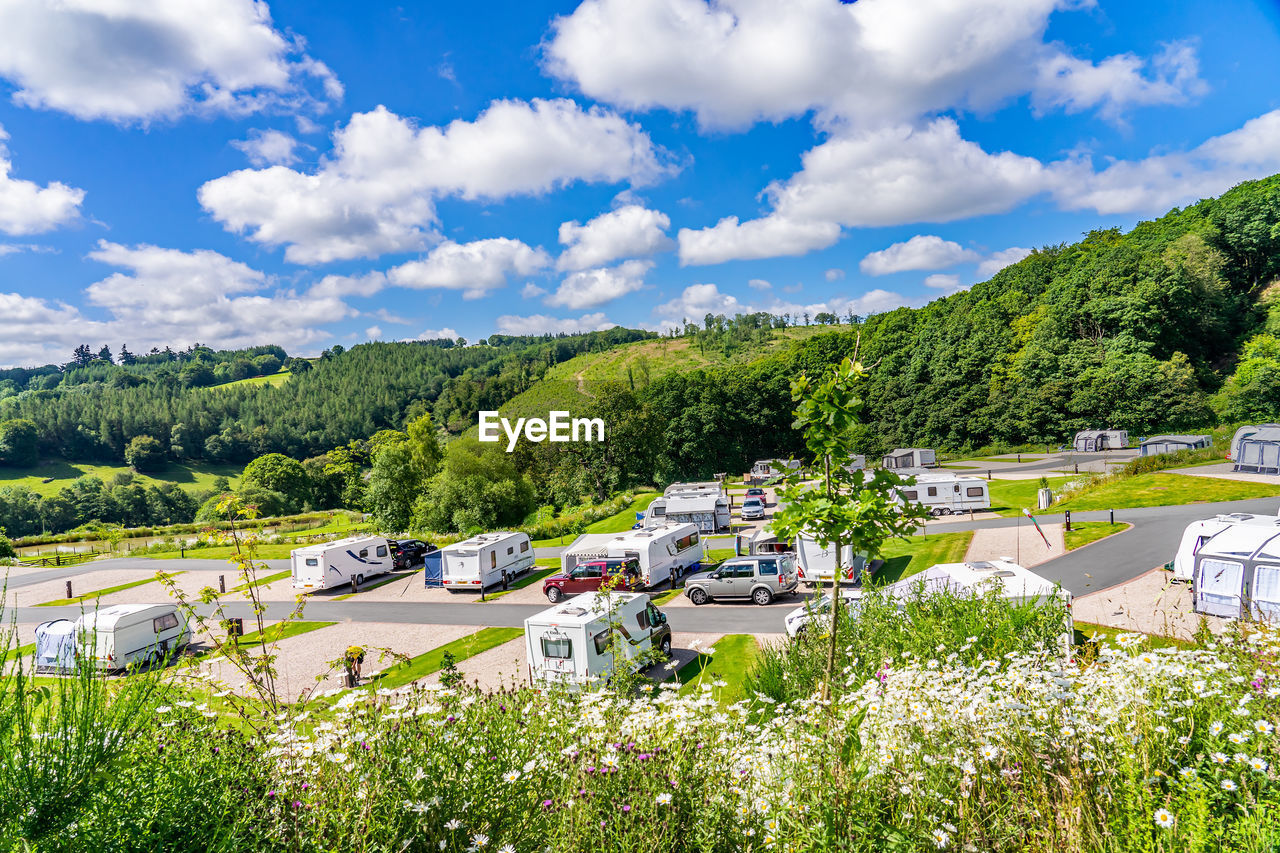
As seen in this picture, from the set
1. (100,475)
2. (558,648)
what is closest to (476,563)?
(558,648)

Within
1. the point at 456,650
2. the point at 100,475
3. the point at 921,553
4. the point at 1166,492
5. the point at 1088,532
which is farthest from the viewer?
the point at 100,475

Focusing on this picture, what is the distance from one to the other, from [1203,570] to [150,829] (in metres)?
19.2

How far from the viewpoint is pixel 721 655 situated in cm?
1498

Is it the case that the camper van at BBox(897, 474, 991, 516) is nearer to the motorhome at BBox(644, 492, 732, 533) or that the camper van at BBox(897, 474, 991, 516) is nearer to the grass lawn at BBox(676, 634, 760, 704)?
the motorhome at BBox(644, 492, 732, 533)

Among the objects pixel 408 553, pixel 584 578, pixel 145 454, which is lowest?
pixel 408 553

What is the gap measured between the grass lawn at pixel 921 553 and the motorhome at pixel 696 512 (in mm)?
9105

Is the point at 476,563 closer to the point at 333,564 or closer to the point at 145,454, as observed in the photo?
the point at 333,564

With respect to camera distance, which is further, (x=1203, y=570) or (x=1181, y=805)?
(x=1203, y=570)

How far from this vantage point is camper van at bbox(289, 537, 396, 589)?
25.8 m

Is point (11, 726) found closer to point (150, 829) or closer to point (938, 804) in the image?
point (150, 829)

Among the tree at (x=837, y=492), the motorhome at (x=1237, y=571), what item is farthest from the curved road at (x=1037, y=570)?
the tree at (x=837, y=492)

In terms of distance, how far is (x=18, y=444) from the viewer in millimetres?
94812

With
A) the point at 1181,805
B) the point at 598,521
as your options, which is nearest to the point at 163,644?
the point at 1181,805

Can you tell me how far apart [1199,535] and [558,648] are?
1612 cm
